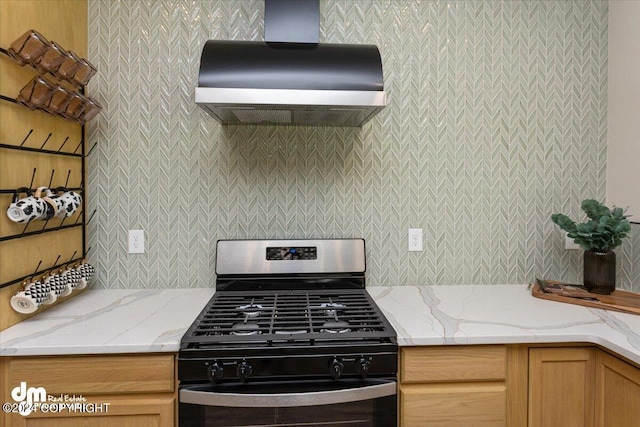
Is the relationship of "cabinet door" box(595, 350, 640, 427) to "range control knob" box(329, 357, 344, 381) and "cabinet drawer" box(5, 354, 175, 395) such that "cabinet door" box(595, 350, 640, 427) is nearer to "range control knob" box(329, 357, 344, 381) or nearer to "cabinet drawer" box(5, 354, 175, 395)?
"range control knob" box(329, 357, 344, 381)

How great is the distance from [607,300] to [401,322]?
930 millimetres

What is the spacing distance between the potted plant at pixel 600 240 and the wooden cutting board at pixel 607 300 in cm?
6

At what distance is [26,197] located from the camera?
4.44 feet

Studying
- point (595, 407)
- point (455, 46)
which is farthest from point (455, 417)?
point (455, 46)

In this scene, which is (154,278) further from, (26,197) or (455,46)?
(455,46)

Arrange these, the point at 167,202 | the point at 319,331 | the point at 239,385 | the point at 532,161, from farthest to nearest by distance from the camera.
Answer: the point at 532,161 < the point at 167,202 < the point at 319,331 < the point at 239,385

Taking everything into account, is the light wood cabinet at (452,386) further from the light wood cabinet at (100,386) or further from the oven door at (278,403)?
the light wood cabinet at (100,386)

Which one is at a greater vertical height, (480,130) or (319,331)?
(480,130)

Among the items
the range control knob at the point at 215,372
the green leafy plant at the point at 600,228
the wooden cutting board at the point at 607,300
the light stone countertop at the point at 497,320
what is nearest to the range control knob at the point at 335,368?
the light stone countertop at the point at 497,320

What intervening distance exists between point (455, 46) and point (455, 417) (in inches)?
64.0

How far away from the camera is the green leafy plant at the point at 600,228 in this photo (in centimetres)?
162

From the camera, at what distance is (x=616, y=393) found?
1.20m

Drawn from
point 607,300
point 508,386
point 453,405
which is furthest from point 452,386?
point 607,300

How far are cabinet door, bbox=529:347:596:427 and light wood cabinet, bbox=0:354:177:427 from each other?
1.17m
